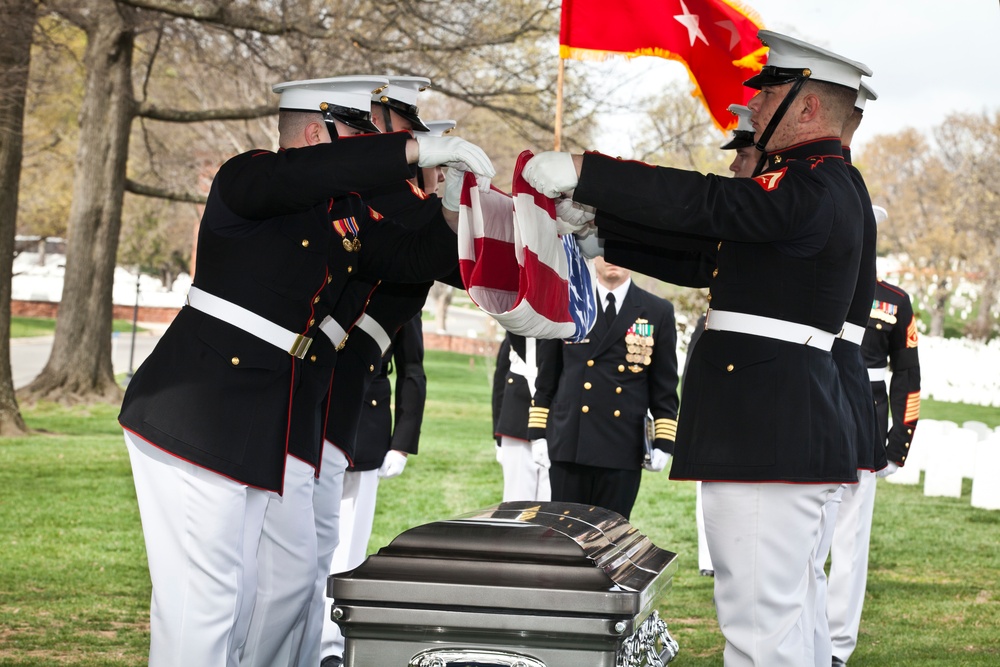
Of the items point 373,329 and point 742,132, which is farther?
point 373,329

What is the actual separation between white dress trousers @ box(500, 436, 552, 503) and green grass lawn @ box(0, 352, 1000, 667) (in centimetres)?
112

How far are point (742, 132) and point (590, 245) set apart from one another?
0.70 meters

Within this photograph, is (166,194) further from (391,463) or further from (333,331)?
(333,331)

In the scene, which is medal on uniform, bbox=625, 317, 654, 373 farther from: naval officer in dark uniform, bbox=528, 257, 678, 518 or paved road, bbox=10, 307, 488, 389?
paved road, bbox=10, 307, 488, 389

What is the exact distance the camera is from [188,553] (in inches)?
135

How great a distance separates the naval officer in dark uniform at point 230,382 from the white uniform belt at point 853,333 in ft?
5.31

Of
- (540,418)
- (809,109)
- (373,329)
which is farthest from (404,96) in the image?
(540,418)

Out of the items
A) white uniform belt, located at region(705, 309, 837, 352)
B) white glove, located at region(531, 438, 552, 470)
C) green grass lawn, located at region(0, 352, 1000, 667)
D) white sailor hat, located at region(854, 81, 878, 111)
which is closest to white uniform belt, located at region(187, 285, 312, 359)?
white uniform belt, located at region(705, 309, 837, 352)

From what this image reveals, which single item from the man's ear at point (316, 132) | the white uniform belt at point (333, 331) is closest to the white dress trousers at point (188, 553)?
the white uniform belt at point (333, 331)

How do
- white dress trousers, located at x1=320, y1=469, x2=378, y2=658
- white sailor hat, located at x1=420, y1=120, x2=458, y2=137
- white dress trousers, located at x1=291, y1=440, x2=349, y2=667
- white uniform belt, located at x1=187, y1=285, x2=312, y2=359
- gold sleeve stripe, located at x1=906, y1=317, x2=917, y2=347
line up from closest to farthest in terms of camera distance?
white uniform belt, located at x1=187, y1=285, x2=312, y2=359, white dress trousers, located at x1=291, y1=440, x2=349, y2=667, white sailor hat, located at x1=420, y1=120, x2=458, y2=137, white dress trousers, located at x1=320, y1=469, x2=378, y2=658, gold sleeve stripe, located at x1=906, y1=317, x2=917, y2=347

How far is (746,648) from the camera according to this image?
10.9ft

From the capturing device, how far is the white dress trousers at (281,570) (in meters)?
3.92

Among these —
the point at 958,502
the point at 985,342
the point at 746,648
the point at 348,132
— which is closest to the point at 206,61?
the point at 958,502

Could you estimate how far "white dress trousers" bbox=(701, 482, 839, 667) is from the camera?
331 centimetres
